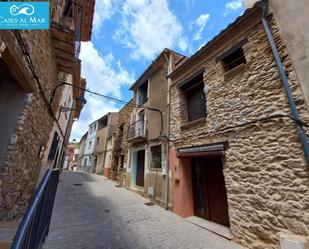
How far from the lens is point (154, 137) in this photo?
25.6 ft

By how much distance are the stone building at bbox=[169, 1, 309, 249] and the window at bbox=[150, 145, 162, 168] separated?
1477 mm

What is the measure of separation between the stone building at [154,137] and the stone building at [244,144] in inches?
36.9

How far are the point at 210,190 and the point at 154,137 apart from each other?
11.4 feet

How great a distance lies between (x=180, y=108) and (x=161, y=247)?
15.2 ft

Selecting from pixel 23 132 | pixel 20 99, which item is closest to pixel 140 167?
pixel 23 132

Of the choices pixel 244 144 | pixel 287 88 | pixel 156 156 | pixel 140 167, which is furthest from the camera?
pixel 140 167

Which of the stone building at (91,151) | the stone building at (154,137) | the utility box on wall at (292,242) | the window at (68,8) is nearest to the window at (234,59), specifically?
the stone building at (154,137)

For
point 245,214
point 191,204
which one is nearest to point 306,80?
point 245,214

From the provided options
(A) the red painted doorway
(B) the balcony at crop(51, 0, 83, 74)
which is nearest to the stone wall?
(B) the balcony at crop(51, 0, 83, 74)

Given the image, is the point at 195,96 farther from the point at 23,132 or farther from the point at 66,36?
the point at 23,132

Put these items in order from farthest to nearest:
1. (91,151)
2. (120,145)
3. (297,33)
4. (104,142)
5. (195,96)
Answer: (91,151)
(104,142)
(120,145)
(195,96)
(297,33)

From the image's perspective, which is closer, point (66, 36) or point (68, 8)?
point (66, 36)

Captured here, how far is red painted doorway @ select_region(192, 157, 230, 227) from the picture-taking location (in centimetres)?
510

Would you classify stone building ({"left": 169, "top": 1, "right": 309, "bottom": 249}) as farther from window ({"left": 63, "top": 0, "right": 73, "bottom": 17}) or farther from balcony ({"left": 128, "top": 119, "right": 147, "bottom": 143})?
window ({"left": 63, "top": 0, "right": 73, "bottom": 17})
